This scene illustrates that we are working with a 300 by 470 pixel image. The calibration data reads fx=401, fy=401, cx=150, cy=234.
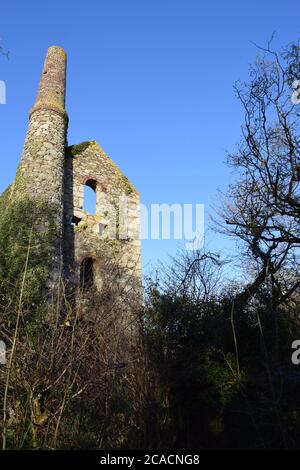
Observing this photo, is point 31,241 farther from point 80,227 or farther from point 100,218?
point 100,218

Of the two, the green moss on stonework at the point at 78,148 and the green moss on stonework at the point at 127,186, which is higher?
the green moss on stonework at the point at 78,148

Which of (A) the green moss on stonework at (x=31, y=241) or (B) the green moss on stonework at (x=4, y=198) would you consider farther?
(B) the green moss on stonework at (x=4, y=198)

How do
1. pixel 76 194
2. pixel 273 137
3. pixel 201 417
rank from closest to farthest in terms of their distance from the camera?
1. pixel 201 417
2. pixel 273 137
3. pixel 76 194

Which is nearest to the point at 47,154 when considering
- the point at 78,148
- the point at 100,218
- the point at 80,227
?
the point at 78,148

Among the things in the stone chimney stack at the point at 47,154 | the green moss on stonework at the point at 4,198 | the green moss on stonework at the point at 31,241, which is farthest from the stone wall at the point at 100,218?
the green moss on stonework at the point at 4,198

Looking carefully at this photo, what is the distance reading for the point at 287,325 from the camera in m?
9.35

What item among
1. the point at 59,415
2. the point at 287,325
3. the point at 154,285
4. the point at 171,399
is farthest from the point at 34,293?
the point at 287,325

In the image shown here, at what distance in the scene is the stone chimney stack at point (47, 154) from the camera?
37.1ft

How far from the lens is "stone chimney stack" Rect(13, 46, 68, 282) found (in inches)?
446

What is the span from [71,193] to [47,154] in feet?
5.32

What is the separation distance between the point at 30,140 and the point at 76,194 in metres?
2.21

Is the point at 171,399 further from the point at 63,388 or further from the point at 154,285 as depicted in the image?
the point at 154,285

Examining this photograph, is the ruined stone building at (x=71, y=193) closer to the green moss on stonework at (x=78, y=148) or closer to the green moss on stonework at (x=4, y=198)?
the green moss on stonework at (x=78, y=148)
